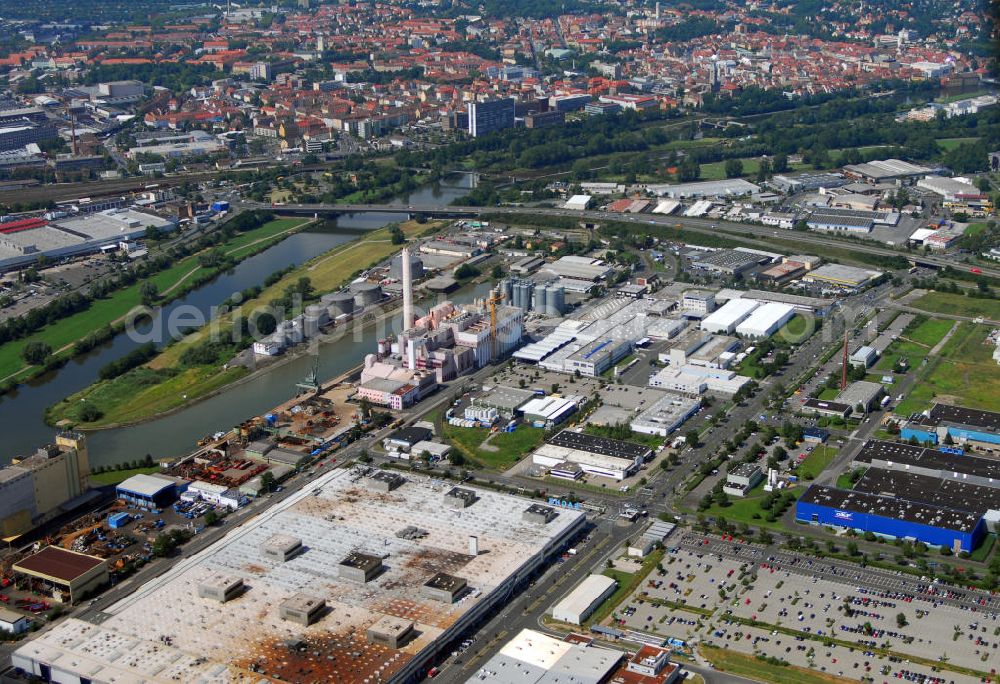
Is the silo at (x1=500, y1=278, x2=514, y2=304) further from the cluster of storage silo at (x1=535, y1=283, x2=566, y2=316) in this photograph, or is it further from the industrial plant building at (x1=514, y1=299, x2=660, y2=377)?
the industrial plant building at (x1=514, y1=299, x2=660, y2=377)

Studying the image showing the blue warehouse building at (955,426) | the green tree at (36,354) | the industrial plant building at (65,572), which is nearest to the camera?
the industrial plant building at (65,572)

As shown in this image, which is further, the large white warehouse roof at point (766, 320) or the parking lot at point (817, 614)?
the large white warehouse roof at point (766, 320)

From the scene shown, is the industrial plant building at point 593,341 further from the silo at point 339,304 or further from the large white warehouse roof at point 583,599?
the large white warehouse roof at point 583,599

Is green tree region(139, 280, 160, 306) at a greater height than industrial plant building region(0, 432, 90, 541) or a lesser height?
lesser

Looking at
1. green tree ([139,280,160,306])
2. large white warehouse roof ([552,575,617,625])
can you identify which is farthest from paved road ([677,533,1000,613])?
green tree ([139,280,160,306])

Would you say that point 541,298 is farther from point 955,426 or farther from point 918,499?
point 918,499

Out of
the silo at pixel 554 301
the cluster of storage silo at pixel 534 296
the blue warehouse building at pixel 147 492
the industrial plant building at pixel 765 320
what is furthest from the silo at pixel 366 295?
the blue warehouse building at pixel 147 492

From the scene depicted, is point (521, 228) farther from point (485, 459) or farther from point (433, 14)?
point (433, 14)

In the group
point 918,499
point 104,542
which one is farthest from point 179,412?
point 918,499
